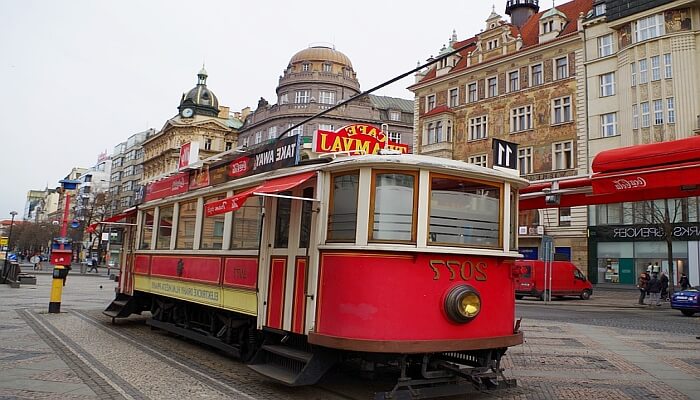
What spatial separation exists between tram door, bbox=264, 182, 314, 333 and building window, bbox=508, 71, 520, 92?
3412cm

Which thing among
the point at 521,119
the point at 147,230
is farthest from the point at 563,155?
the point at 147,230

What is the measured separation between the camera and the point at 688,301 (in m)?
18.5

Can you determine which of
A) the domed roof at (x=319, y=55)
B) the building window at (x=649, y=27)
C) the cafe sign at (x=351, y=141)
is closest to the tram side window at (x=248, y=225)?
the cafe sign at (x=351, y=141)

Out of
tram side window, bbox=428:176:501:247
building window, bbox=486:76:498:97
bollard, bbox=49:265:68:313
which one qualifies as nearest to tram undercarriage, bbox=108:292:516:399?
tram side window, bbox=428:176:501:247

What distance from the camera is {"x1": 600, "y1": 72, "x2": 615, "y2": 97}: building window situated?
1331 inches

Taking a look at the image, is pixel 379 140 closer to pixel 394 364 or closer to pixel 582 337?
pixel 394 364

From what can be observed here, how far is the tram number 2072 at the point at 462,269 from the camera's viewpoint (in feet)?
19.6

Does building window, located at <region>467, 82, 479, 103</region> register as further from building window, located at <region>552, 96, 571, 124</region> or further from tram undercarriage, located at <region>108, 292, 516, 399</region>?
tram undercarriage, located at <region>108, 292, 516, 399</region>

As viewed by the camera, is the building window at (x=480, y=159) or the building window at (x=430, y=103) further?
the building window at (x=430, y=103)

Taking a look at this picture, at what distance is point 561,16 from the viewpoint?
3756 centimetres

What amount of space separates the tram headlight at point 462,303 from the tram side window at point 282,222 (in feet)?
7.34

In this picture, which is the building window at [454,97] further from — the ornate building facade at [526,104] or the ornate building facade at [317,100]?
the ornate building facade at [317,100]

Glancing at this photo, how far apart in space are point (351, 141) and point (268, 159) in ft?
4.02

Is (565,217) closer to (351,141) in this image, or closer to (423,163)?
(351,141)
